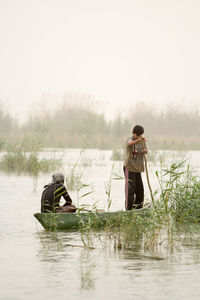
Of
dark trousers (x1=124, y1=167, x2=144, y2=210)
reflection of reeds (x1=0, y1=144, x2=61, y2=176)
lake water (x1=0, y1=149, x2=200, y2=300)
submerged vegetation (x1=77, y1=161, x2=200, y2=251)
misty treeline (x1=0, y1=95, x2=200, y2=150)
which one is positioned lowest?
lake water (x1=0, y1=149, x2=200, y2=300)

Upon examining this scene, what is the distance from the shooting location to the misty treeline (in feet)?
113

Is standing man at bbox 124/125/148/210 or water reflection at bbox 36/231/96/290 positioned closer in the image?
water reflection at bbox 36/231/96/290

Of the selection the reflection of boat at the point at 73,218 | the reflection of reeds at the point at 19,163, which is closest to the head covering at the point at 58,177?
the reflection of boat at the point at 73,218

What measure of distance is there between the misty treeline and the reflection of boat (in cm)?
2258

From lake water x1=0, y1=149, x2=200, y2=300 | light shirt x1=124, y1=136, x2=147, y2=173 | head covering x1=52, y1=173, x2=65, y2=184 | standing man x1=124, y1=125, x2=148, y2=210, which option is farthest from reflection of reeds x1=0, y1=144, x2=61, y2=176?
head covering x1=52, y1=173, x2=65, y2=184

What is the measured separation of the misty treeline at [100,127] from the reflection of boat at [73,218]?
22584 millimetres

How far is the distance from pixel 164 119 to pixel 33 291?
35.1m

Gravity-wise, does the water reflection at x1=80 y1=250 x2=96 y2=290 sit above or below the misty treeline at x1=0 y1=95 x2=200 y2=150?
below

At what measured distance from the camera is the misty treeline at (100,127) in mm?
34344

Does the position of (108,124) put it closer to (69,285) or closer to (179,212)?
(179,212)

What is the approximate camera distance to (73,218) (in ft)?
27.2

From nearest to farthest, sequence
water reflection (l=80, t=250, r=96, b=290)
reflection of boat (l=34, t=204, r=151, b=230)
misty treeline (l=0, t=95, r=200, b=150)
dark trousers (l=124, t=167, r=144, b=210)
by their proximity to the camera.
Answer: water reflection (l=80, t=250, r=96, b=290)
reflection of boat (l=34, t=204, r=151, b=230)
dark trousers (l=124, t=167, r=144, b=210)
misty treeline (l=0, t=95, r=200, b=150)

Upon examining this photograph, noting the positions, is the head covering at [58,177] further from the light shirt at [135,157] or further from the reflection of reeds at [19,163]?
the reflection of reeds at [19,163]

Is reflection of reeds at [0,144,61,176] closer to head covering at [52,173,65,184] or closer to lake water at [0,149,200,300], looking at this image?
lake water at [0,149,200,300]
